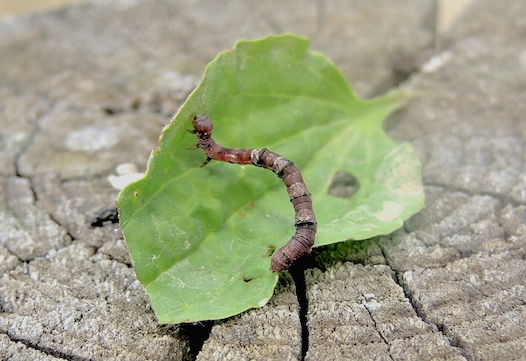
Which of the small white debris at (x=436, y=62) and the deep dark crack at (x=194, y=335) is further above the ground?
the deep dark crack at (x=194, y=335)

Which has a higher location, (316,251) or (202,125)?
(202,125)

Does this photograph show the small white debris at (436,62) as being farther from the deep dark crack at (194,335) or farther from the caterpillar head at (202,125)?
the deep dark crack at (194,335)

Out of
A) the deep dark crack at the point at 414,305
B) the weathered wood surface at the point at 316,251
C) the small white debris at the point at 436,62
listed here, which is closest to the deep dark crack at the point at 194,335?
the weathered wood surface at the point at 316,251

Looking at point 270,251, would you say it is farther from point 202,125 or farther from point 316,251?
point 202,125

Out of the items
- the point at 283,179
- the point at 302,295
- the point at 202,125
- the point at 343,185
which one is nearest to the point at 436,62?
the point at 343,185

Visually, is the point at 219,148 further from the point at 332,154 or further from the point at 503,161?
the point at 503,161

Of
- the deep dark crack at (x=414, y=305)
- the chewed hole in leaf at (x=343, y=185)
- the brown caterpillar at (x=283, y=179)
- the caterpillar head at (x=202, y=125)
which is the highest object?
the caterpillar head at (x=202, y=125)
